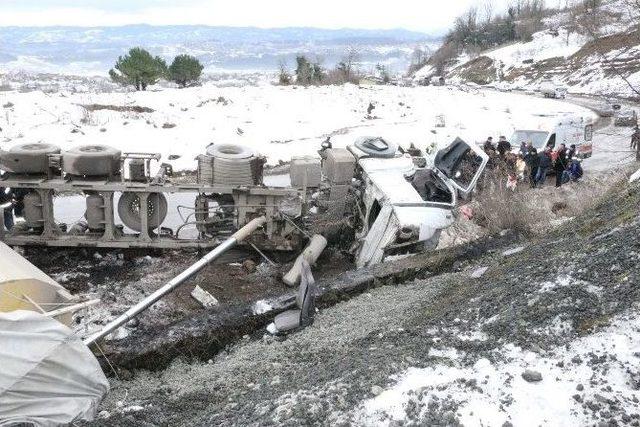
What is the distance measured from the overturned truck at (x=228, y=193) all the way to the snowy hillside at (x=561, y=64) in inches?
1461

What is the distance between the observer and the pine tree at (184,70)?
36.7 meters

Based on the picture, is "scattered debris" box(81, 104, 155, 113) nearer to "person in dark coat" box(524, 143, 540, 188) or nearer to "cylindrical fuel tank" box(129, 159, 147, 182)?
"person in dark coat" box(524, 143, 540, 188)

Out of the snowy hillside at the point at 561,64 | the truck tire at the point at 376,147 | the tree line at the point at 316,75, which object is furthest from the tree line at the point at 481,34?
the truck tire at the point at 376,147

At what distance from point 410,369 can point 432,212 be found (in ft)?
13.1

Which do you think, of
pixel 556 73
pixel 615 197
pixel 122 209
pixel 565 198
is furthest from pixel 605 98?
pixel 122 209

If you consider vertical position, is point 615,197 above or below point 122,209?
above


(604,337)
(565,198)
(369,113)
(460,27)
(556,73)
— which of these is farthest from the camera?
(460,27)

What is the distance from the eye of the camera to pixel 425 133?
24109 millimetres

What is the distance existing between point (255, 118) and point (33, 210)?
55.9 ft

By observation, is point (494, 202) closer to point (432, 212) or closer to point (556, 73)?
point (432, 212)

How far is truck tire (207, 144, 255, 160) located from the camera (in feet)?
29.8


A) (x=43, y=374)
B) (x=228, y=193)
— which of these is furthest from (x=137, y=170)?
(x=43, y=374)

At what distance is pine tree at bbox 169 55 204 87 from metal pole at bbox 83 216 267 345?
98.4 feet

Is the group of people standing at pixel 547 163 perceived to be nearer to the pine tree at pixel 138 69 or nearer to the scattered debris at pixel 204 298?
the scattered debris at pixel 204 298
